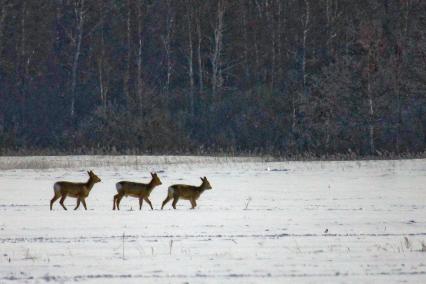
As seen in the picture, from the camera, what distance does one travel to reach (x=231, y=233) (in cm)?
1417

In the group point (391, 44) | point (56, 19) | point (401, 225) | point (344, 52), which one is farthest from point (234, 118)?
point (401, 225)

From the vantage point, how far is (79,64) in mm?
56531

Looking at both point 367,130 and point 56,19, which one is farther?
point 56,19

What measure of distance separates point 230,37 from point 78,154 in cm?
1553

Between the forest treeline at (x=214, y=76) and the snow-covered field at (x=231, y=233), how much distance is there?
724 inches

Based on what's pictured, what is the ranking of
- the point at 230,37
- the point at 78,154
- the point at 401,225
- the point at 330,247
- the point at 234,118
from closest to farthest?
the point at 330,247 → the point at 401,225 → the point at 78,154 → the point at 234,118 → the point at 230,37

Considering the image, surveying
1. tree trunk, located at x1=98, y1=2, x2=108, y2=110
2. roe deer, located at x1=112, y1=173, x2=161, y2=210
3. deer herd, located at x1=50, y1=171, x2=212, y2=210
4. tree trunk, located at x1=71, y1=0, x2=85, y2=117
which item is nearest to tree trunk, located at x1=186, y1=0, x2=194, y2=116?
tree trunk, located at x1=98, y1=2, x2=108, y2=110

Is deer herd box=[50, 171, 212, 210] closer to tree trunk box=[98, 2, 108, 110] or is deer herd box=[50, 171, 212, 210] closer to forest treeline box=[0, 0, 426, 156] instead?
forest treeline box=[0, 0, 426, 156]

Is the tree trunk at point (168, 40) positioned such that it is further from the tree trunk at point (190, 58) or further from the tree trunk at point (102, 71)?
the tree trunk at point (102, 71)

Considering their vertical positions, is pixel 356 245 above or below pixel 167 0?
below

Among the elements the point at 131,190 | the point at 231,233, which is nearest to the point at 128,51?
the point at 131,190

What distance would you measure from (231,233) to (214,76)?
37155mm

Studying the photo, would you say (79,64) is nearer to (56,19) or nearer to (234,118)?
(56,19)

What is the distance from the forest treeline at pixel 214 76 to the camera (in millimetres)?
46312
